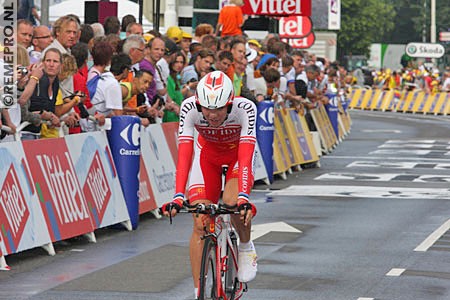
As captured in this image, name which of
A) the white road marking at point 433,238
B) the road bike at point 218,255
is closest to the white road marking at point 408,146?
the white road marking at point 433,238

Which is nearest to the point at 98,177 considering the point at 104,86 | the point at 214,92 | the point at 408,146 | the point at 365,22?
the point at 104,86

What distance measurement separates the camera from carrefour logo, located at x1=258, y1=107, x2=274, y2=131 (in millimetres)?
21094

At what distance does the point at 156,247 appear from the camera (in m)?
13.7

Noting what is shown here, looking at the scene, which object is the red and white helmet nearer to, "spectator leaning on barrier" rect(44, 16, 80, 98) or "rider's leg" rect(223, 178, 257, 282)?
"rider's leg" rect(223, 178, 257, 282)

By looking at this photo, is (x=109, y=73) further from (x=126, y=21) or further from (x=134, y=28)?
(x=126, y=21)

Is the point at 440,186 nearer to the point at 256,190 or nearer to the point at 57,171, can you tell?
the point at 256,190

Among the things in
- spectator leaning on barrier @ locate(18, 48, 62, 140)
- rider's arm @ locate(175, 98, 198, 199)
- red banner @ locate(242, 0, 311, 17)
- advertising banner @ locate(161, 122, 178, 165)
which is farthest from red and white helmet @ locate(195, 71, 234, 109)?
red banner @ locate(242, 0, 311, 17)

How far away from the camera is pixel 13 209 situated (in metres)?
12.3

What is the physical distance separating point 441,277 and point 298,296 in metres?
1.76

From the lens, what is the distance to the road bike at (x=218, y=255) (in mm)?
9203

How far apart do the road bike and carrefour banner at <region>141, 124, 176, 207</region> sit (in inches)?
246

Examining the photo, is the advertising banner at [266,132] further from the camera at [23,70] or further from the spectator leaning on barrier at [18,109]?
the camera at [23,70]

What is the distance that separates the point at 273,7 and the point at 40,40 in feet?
50.8

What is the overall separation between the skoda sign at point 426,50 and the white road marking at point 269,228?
59.4 m
